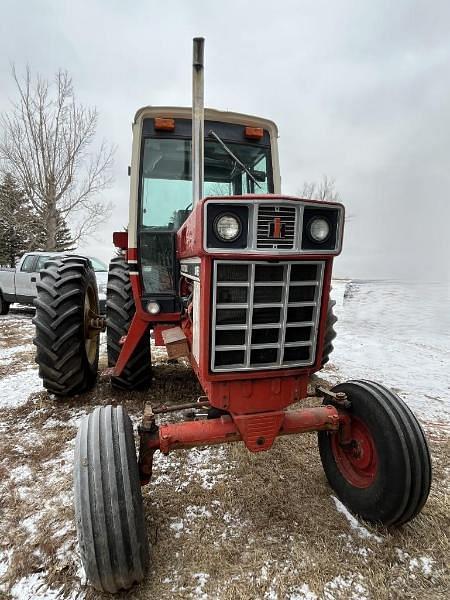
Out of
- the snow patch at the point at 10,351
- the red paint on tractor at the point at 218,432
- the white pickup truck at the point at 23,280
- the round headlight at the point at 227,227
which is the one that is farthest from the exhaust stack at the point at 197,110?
the white pickup truck at the point at 23,280

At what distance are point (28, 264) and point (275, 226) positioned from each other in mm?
9465

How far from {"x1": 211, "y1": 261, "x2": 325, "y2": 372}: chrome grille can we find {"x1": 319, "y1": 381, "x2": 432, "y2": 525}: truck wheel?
1.64ft

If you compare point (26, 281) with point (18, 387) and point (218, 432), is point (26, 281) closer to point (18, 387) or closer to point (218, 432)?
point (18, 387)

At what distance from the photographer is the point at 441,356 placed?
6.14 meters

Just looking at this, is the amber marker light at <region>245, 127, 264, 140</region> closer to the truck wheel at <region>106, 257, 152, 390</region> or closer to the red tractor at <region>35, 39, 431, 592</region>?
the red tractor at <region>35, 39, 431, 592</region>

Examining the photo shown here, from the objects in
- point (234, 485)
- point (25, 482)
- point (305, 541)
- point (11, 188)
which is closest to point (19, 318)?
point (25, 482)

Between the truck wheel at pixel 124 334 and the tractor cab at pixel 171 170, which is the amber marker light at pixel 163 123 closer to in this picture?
the tractor cab at pixel 171 170

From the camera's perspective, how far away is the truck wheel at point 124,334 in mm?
3686

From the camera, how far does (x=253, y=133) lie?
3.07 metres

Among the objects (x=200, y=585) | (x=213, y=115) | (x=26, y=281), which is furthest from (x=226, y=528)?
(x=26, y=281)

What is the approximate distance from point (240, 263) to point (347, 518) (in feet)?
5.19

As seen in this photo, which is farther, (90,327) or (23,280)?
(23,280)

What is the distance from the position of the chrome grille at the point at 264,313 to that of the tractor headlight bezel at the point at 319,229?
12 cm

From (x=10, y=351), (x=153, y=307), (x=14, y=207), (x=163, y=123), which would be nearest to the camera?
(x=163, y=123)
